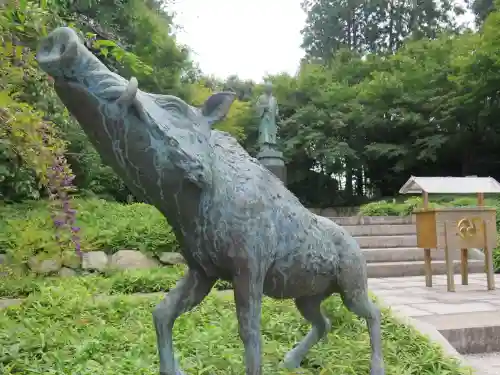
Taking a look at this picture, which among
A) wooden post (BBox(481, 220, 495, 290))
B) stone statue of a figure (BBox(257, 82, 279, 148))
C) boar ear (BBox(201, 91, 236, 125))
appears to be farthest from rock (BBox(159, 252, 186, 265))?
stone statue of a figure (BBox(257, 82, 279, 148))

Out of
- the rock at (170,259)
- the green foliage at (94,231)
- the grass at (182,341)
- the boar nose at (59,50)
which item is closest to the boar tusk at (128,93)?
the boar nose at (59,50)

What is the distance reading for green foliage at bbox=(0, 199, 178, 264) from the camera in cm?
616

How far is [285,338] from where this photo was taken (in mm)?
3586

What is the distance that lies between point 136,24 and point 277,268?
10.4 m

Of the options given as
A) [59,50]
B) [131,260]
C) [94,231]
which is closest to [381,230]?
[131,260]

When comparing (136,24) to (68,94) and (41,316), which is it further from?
(68,94)

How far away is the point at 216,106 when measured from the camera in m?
1.83

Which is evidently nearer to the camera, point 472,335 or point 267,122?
point 472,335

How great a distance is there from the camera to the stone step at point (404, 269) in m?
7.89

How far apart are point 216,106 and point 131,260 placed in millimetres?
5212

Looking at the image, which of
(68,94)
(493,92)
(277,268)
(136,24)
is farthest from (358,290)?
(493,92)

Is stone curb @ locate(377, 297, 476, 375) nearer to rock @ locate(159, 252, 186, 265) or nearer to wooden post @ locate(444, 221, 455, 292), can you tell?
wooden post @ locate(444, 221, 455, 292)

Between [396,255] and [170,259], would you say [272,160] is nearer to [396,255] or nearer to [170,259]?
[396,255]

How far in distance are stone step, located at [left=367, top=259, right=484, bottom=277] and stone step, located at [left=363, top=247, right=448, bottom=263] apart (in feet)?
0.97
